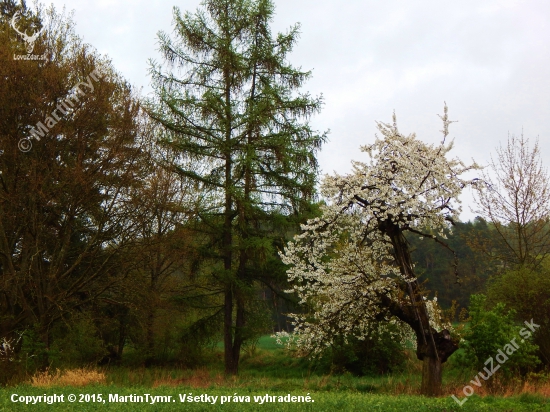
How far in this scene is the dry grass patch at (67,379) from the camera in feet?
42.0

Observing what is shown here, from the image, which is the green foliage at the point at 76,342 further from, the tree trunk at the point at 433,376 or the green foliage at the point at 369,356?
the tree trunk at the point at 433,376

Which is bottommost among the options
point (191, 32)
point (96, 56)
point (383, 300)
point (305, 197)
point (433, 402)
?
point (433, 402)

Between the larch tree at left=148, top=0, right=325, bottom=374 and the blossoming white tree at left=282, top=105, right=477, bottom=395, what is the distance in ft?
17.9

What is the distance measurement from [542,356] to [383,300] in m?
8.16

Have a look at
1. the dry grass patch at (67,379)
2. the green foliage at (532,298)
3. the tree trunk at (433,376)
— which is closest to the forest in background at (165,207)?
the green foliage at (532,298)

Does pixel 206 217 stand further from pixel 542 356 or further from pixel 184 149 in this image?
pixel 542 356

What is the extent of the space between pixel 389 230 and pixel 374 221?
17.7 inches

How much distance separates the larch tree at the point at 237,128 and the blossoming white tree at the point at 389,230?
5442 millimetres

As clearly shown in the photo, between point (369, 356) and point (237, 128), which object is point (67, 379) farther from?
point (369, 356)

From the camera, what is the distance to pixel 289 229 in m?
20.7

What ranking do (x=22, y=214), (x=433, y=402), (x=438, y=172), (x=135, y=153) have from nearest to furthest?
1. (x=433, y=402)
2. (x=438, y=172)
3. (x=22, y=214)
4. (x=135, y=153)

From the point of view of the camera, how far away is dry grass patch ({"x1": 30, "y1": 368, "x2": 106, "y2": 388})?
12.8 metres

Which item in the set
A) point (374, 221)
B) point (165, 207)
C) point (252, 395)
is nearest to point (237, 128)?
point (165, 207)

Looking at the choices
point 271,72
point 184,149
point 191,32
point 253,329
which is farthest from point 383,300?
point 191,32
